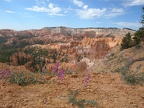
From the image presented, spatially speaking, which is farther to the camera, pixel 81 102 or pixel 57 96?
pixel 57 96

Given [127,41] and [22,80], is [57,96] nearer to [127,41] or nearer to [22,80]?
[22,80]

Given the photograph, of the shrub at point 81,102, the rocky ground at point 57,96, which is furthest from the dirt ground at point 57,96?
the shrub at point 81,102

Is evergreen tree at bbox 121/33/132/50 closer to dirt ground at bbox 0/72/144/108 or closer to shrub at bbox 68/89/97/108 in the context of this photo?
dirt ground at bbox 0/72/144/108

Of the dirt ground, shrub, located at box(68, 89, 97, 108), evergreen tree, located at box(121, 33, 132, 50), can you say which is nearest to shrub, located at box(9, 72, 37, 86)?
the dirt ground

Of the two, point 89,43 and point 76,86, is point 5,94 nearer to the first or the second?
point 76,86

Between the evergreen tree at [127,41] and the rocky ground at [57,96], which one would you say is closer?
the rocky ground at [57,96]

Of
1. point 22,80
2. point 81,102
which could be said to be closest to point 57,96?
point 81,102

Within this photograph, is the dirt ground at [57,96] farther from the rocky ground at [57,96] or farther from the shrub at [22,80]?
the shrub at [22,80]

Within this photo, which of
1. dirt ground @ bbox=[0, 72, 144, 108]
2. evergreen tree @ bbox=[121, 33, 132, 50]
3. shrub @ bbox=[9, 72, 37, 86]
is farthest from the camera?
evergreen tree @ bbox=[121, 33, 132, 50]

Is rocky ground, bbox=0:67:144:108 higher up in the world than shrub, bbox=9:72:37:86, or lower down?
lower down

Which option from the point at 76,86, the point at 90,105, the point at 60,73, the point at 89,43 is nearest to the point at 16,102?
the point at 90,105

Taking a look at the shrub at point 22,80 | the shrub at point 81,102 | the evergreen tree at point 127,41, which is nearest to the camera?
the shrub at point 81,102

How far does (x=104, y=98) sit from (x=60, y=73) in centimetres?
208

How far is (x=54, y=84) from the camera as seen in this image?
5.79 m
